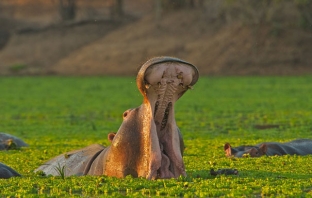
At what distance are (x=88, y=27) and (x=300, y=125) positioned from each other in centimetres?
2821

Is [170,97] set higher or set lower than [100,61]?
lower

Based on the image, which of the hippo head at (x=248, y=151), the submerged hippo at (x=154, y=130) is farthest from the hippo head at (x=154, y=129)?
the hippo head at (x=248, y=151)

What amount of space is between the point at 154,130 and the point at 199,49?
26.2 m

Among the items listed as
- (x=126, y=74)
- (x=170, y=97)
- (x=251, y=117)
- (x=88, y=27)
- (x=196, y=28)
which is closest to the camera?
(x=170, y=97)

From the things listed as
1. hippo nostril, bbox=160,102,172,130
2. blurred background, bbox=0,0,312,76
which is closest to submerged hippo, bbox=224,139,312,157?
hippo nostril, bbox=160,102,172,130

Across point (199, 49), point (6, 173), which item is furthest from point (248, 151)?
point (199, 49)

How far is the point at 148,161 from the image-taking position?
5711mm

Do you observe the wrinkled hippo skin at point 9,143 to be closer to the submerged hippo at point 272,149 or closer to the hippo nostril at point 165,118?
the submerged hippo at point 272,149

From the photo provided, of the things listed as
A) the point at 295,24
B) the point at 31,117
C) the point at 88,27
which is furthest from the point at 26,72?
the point at 31,117

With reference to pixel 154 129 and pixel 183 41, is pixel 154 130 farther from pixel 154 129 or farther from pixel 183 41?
pixel 183 41

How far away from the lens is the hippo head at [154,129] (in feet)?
17.9

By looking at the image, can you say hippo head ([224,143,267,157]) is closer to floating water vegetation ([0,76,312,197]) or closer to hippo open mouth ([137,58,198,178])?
floating water vegetation ([0,76,312,197])

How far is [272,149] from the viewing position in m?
8.18

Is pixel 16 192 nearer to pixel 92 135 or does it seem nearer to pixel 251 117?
pixel 92 135
